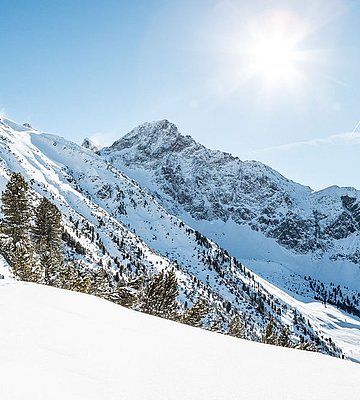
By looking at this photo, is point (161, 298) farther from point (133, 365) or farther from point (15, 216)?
point (133, 365)

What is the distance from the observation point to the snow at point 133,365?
215 inches

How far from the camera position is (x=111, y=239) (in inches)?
4956

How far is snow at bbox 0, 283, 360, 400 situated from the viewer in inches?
215

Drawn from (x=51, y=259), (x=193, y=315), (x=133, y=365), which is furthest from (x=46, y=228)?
(x=133, y=365)

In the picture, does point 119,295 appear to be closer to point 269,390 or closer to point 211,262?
point 269,390

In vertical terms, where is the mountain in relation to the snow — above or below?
above

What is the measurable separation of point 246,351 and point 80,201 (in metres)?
154

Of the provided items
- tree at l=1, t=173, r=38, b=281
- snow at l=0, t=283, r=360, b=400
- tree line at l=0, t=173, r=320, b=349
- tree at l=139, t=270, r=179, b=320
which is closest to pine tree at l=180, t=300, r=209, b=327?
tree line at l=0, t=173, r=320, b=349

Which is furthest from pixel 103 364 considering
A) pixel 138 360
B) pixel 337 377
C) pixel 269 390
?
pixel 337 377

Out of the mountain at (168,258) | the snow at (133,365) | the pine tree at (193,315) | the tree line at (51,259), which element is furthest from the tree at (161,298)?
the mountain at (168,258)

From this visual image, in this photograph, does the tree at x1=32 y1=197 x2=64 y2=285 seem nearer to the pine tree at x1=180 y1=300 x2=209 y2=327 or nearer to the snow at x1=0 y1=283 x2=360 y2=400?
the pine tree at x1=180 y1=300 x2=209 y2=327

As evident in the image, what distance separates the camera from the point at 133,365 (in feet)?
22.3

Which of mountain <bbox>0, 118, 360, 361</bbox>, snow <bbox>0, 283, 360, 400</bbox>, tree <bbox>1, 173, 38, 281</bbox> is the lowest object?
snow <bbox>0, 283, 360, 400</bbox>

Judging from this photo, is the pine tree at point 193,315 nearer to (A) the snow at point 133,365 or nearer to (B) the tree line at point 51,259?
(B) the tree line at point 51,259
